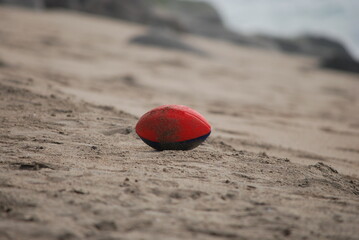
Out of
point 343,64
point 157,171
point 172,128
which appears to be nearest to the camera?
point 157,171

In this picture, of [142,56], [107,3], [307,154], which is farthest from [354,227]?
[107,3]

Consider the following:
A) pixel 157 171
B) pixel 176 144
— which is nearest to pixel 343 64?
pixel 176 144

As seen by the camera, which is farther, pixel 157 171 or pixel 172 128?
pixel 172 128

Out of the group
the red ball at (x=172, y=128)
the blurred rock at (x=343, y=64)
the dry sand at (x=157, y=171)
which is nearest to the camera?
the dry sand at (x=157, y=171)

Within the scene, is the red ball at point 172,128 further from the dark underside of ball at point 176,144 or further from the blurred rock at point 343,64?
the blurred rock at point 343,64

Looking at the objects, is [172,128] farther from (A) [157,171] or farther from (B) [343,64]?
(B) [343,64]

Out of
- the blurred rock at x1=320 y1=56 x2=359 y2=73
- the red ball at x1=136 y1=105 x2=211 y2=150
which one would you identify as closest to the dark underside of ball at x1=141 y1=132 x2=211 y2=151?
the red ball at x1=136 y1=105 x2=211 y2=150

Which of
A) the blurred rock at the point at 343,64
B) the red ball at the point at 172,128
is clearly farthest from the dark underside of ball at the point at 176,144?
the blurred rock at the point at 343,64

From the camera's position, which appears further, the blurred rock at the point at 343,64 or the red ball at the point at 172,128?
the blurred rock at the point at 343,64
